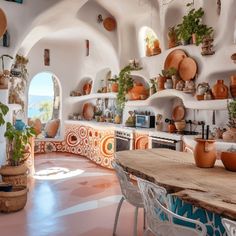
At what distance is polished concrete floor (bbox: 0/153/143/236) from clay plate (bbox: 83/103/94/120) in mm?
2408

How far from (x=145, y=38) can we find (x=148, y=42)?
6.3 inches

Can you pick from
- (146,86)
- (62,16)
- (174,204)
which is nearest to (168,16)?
(146,86)

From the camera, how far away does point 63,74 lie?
8.43m

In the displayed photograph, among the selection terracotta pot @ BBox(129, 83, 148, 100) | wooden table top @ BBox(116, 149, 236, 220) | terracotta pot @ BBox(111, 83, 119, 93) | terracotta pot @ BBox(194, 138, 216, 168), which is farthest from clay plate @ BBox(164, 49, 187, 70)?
terracotta pot @ BBox(194, 138, 216, 168)

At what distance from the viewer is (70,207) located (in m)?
3.91

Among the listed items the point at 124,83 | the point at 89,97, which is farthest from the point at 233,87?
the point at 89,97

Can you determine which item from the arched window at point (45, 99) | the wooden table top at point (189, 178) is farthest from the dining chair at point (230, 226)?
the arched window at point (45, 99)

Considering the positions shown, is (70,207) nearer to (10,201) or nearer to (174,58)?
(10,201)

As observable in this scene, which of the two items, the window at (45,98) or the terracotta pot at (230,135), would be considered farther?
the window at (45,98)

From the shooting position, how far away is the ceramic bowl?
2053mm

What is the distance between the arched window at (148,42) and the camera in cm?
569

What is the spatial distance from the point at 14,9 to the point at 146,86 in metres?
2.97

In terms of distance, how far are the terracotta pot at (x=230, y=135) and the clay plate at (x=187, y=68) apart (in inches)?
47.9

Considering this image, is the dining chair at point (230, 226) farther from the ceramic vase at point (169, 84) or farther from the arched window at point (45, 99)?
the arched window at point (45, 99)
